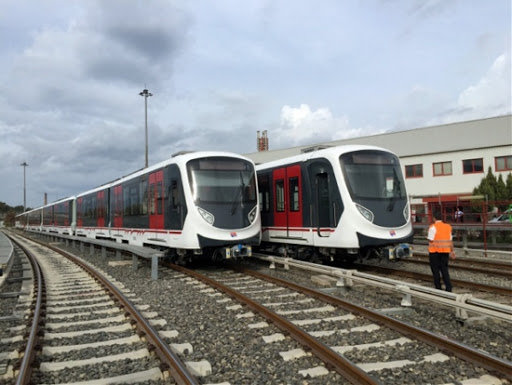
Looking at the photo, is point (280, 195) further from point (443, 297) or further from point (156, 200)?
point (443, 297)

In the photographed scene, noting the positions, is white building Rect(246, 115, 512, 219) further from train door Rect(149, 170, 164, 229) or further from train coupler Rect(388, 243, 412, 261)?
train coupler Rect(388, 243, 412, 261)

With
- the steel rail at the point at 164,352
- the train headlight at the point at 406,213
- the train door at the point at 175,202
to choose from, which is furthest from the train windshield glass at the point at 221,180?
the steel rail at the point at 164,352

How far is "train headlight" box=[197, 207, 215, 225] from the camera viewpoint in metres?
10.7

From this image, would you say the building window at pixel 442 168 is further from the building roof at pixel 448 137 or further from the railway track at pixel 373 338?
the railway track at pixel 373 338

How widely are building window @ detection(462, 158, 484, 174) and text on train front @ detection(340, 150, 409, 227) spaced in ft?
81.4

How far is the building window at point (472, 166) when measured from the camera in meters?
32.2

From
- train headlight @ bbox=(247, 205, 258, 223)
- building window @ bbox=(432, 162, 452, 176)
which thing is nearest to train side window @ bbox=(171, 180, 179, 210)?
train headlight @ bbox=(247, 205, 258, 223)

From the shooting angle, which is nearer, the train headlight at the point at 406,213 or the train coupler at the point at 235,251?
the train headlight at the point at 406,213

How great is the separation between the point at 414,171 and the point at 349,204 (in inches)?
1090

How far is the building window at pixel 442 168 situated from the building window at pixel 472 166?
1038mm

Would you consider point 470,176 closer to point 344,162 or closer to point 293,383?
point 344,162

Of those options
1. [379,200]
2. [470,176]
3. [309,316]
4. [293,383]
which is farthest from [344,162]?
[470,176]

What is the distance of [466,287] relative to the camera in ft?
28.8

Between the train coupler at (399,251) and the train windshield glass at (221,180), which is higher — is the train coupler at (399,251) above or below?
below
